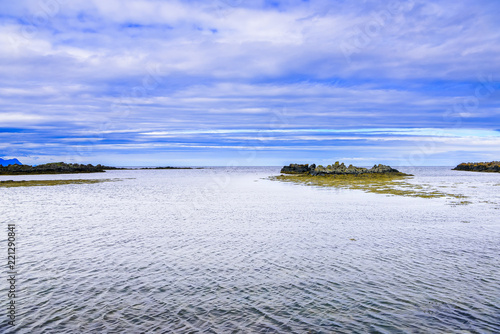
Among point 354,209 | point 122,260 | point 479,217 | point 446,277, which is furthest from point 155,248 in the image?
point 479,217

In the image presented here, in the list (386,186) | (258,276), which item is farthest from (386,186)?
(258,276)

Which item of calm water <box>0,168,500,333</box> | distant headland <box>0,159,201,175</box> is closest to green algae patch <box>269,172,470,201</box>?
calm water <box>0,168,500,333</box>

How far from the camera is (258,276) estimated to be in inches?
499

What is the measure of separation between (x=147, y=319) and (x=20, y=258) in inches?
366

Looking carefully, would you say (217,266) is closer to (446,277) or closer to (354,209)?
(446,277)

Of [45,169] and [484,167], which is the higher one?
[484,167]

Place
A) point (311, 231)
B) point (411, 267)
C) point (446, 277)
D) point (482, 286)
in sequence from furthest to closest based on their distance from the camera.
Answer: point (311, 231) → point (411, 267) → point (446, 277) → point (482, 286)

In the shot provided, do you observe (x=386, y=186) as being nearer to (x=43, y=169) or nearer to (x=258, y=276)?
(x=258, y=276)

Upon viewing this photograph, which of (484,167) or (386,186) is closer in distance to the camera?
(386,186)

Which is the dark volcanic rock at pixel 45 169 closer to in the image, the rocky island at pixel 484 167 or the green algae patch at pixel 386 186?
the green algae patch at pixel 386 186

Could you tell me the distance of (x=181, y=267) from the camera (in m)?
13.8

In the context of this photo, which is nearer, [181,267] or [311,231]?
[181,267]

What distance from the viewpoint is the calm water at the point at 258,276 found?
9.04 metres

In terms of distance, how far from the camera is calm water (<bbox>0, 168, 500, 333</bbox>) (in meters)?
9.04
